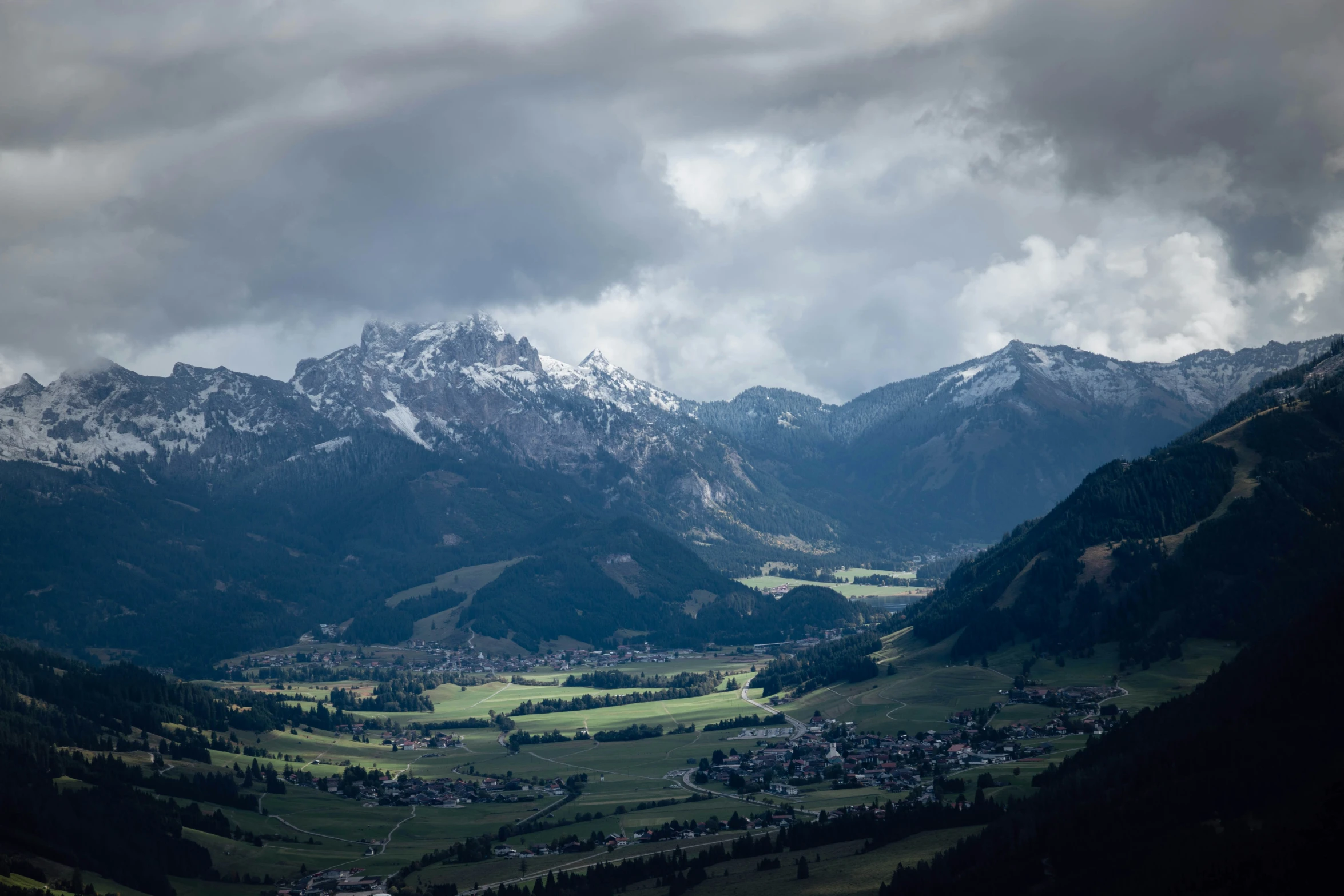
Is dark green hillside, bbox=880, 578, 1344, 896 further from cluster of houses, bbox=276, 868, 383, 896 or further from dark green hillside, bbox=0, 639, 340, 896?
dark green hillside, bbox=0, 639, 340, 896

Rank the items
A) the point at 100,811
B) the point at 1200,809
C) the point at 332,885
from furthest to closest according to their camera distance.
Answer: the point at 100,811, the point at 332,885, the point at 1200,809

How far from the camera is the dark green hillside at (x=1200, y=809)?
4289 inches

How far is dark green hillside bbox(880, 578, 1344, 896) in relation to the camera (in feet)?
357

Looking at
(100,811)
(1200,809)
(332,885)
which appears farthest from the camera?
(100,811)

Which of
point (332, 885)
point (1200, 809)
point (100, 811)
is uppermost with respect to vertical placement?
point (100, 811)

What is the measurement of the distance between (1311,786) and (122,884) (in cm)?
12691

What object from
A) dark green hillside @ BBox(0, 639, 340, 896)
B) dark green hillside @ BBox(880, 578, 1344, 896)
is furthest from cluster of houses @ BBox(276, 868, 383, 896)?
dark green hillside @ BBox(880, 578, 1344, 896)

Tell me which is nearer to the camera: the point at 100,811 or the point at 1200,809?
the point at 1200,809

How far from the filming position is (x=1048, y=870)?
405ft

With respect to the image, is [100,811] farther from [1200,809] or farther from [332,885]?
[1200,809]

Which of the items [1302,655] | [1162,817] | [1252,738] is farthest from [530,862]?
[1302,655]

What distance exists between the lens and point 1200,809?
12356 cm

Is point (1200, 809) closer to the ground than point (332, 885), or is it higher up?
higher up

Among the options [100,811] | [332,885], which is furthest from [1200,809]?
[100,811]
